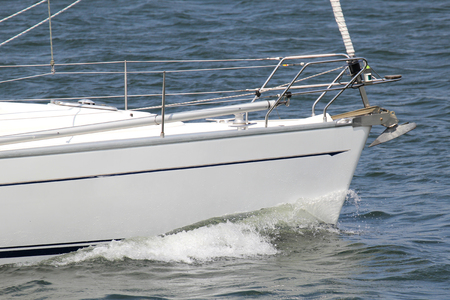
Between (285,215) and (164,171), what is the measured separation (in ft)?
3.75

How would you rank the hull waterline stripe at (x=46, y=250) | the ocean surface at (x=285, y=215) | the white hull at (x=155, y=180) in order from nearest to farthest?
the ocean surface at (x=285, y=215) → the white hull at (x=155, y=180) → the hull waterline stripe at (x=46, y=250)

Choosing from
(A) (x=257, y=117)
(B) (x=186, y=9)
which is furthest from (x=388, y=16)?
(A) (x=257, y=117)

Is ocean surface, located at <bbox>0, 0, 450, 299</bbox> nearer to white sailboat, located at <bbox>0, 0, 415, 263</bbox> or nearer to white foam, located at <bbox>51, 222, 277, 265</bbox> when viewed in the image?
white foam, located at <bbox>51, 222, 277, 265</bbox>

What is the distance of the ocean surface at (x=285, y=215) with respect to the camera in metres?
3.54

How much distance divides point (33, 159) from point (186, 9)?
11390 millimetres

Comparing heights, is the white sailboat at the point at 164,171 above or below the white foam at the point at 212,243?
above

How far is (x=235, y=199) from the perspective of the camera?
13.4 feet

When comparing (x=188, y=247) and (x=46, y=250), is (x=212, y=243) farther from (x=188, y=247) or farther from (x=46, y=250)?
(x=46, y=250)

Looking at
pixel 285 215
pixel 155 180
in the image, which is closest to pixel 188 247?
pixel 155 180

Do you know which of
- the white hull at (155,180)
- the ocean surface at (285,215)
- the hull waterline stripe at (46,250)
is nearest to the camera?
the ocean surface at (285,215)

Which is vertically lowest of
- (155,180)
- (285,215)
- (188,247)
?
(188,247)

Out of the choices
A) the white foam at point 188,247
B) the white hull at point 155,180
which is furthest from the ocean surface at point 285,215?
the white hull at point 155,180

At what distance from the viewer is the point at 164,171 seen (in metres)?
3.84

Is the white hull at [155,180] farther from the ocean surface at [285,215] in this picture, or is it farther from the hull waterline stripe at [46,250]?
the ocean surface at [285,215]
